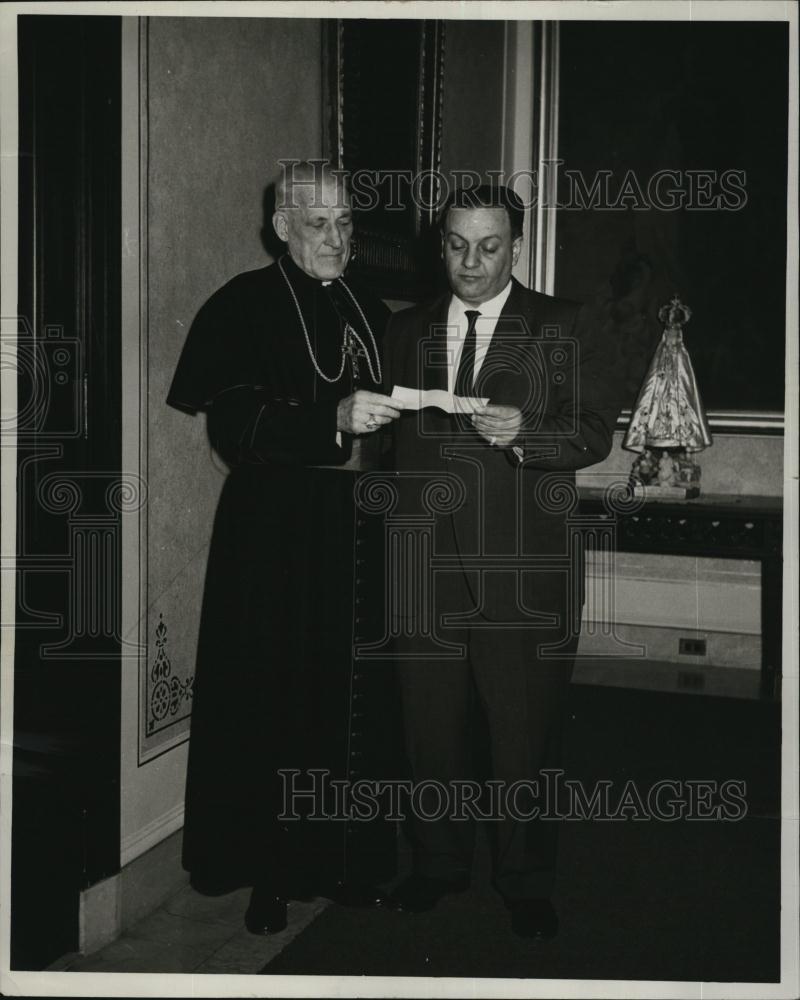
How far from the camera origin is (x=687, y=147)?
3744mm

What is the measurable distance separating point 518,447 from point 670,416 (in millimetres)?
1912

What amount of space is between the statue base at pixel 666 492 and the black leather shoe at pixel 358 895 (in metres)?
1.96

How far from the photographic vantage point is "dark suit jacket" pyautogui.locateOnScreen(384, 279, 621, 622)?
2221mm

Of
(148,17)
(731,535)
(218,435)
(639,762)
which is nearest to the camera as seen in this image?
(148,17)

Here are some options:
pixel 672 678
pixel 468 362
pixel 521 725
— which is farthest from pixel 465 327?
pixel 672 678

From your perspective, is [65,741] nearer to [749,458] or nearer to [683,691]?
[683,691]

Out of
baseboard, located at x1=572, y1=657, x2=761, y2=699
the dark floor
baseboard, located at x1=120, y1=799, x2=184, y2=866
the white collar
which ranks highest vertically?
the white collar

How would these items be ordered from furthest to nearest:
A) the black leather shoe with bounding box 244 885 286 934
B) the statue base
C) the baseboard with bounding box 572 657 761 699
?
the statue base → the baseboard with bounding box 572 657 761 699 → the black leather shoe with bounding box 244 885 286 934

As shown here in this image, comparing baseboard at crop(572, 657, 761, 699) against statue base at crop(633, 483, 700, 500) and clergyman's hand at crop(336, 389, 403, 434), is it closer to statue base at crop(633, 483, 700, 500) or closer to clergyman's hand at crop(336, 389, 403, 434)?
statue base at crop(633, 483, 700, 500)

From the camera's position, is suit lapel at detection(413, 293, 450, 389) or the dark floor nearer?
the dark floor

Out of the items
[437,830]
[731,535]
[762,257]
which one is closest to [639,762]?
[437,830]

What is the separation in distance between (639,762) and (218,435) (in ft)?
4.67

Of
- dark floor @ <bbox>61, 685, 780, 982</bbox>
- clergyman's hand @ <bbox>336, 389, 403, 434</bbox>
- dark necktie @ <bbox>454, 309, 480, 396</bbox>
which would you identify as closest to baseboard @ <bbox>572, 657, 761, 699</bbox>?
dark floor @ <bbox>61, 685, 780, 982</bbox>

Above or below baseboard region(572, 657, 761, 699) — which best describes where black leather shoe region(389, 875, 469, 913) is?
below
